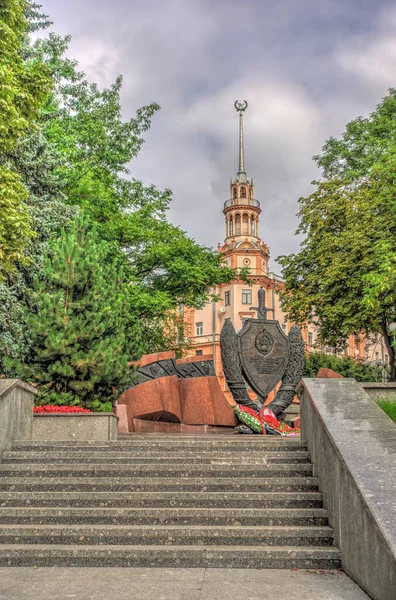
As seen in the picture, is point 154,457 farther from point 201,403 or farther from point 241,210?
point 241,210

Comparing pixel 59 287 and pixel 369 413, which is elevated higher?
pixel 59 287

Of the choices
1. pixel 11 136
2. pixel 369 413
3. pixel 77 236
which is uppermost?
pixel 11 136

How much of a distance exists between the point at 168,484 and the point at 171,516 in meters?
0.69

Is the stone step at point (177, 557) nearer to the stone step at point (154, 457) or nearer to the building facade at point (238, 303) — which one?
the stone step at point (154, 457)

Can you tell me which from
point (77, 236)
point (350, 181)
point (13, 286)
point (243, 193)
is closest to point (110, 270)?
point (77, 236)

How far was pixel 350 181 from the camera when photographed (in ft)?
87.6

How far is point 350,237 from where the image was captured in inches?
942

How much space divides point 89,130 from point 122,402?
42.3 feet

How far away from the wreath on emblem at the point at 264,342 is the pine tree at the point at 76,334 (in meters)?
3.44

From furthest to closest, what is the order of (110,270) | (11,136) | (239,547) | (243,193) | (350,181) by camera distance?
1. (243,193)
2. (350,181)
3. (110,270)
4. (11,136)
5. (239,547)

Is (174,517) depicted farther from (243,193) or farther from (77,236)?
(243,193)

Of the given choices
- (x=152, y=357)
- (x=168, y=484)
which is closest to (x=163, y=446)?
(x=168, y=484)

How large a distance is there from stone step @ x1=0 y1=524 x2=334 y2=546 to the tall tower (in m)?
66.7

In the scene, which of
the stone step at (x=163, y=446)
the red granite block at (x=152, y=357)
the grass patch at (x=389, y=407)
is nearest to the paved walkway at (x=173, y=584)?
the stone step at (x=163, y=446)
